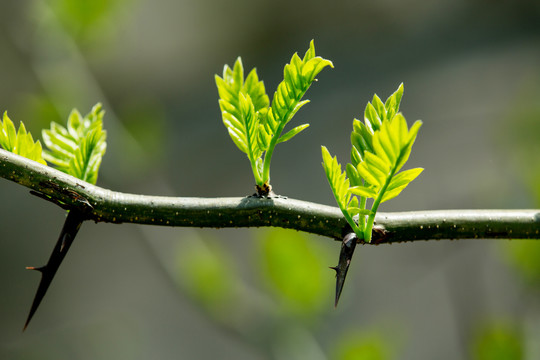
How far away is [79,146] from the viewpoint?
435 mm

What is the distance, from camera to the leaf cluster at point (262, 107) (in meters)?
0.34

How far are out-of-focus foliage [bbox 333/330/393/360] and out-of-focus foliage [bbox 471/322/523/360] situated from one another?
0.47 ft

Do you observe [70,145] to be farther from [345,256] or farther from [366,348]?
[366,348]

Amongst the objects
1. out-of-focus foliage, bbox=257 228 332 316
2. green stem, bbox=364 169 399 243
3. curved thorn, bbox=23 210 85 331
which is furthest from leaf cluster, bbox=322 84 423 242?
out-of-focus foliage, bbox=257 228 332 316

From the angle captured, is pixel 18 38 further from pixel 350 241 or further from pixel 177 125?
pixel 350 241

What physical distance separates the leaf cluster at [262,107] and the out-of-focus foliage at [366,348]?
0.54 m

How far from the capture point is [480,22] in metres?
1.76

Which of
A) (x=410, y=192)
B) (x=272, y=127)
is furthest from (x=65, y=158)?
(x=410, y=192)

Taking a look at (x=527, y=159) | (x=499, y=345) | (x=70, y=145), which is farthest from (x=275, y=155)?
(x=70, y=145)

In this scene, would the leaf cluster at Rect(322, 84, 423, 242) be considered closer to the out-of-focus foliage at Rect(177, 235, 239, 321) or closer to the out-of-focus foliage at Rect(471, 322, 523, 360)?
the out-of-focus foliage at Rect(471, 322, 523, 360)

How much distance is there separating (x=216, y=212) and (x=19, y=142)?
0.53 ft

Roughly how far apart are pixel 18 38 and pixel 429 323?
154 centimetres

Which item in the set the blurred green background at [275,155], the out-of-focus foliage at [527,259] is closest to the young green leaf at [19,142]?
the out-of-focus foliage at [527,259]

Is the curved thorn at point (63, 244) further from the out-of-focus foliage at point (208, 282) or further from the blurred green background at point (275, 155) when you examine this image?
the blurred green background at point (275, 155)
